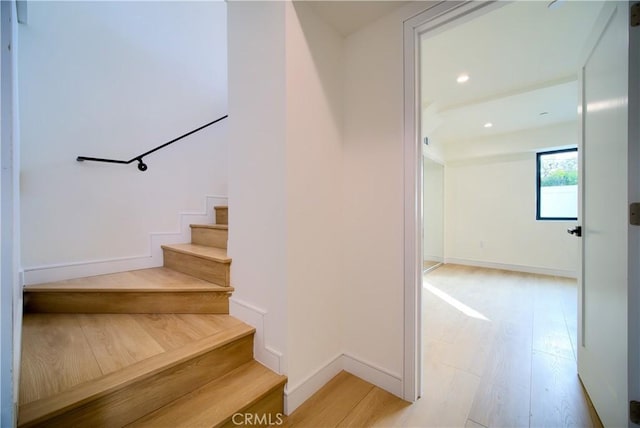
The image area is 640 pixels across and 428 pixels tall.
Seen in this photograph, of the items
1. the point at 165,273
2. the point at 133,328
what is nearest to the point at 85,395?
the point at 133,328

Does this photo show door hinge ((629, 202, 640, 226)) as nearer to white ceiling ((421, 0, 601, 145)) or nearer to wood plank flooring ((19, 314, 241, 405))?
white ceiling ((421, 0, 601, 145))

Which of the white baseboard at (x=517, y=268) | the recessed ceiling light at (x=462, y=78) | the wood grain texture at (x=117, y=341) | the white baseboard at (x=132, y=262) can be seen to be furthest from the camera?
the white baseboard at (x=517, y=268)

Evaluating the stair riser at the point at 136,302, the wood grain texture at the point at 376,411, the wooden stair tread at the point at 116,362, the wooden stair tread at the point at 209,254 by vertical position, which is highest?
the wooden stair tread at the point at 209,254

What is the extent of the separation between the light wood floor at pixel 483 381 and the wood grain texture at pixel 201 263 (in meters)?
0.88

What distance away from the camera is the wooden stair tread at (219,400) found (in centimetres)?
99

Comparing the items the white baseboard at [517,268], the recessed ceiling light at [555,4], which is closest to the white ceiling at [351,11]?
the recessed ceiling light at [555,4]

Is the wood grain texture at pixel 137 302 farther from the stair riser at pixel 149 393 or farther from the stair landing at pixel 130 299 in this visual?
the stair riser at pixel 149 393

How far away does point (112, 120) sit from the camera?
1.96 m

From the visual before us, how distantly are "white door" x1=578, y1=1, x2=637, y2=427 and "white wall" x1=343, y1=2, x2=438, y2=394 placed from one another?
84 cm

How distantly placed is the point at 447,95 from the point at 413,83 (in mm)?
2109

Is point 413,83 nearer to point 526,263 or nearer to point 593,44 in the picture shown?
point 593,44

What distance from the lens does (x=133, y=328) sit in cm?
138
